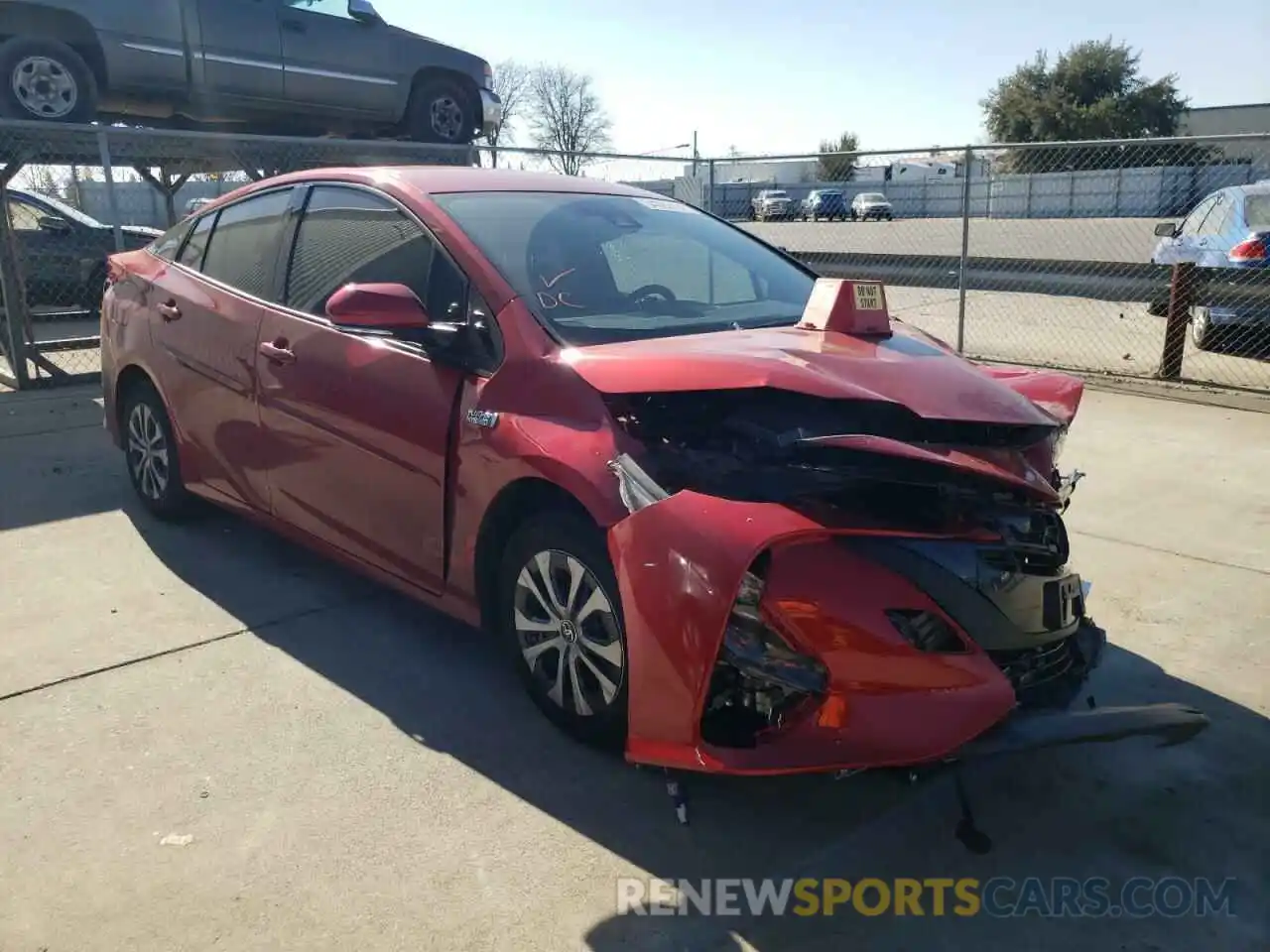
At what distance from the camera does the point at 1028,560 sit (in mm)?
2742

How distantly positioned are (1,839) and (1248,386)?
8.72 meters

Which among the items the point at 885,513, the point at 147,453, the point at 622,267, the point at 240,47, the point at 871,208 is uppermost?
the point at 240,47

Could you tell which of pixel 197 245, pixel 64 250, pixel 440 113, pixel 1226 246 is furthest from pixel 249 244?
pixel 1226 246

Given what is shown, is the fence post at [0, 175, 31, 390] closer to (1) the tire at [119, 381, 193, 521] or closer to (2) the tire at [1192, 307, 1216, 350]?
(1) the tire at [119, 381, 193, 521]

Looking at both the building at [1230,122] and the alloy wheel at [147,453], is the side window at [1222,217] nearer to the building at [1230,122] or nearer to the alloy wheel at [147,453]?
the alloy wheel at [147,453]

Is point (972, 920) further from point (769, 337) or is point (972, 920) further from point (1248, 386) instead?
point (1248, 386)

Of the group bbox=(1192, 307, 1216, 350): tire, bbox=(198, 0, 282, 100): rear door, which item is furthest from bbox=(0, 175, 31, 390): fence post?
bbox=(1192, 307, 1216, 350): tire

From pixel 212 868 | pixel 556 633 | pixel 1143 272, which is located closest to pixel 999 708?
pixel 556 633

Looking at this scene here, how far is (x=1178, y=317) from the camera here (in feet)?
28.2

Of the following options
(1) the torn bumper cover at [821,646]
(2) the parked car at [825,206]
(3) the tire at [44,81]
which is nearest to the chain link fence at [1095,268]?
(2) the parked car at [825,206]

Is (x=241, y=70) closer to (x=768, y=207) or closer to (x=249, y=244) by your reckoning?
(x=249, y=244)

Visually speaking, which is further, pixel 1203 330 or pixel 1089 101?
pixel 1089 101
